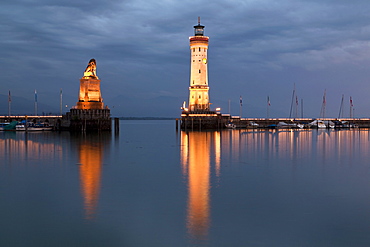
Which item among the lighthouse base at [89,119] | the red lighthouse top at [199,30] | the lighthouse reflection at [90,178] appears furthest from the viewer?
the red lighthouse top at [199,30]

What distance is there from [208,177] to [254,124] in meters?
100

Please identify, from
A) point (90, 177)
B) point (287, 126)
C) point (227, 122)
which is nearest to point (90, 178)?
point (90, 177)

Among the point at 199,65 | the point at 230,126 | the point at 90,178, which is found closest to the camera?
the point at 90,178

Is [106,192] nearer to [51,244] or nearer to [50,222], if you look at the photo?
[50,222]

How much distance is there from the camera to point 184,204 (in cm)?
1942

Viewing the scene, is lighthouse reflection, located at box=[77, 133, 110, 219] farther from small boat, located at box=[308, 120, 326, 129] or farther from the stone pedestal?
small boat, located at box=[308, 120, 326, 129]

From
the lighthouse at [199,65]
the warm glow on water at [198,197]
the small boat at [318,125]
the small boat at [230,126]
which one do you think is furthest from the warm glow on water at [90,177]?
the small boat at [318,125]

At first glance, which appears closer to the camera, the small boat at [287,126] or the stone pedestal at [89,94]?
the stone pedestal at [89,94]

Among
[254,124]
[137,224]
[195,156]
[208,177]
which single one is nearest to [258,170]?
[208,177]

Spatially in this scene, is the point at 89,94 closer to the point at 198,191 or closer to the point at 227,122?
the point at 227,122

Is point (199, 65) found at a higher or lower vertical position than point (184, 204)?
higher

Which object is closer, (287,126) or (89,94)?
(89,94)

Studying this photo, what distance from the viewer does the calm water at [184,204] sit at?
576 inches

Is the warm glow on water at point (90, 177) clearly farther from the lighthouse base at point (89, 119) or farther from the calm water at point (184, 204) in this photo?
the lighthouse base at point (89, 119)
